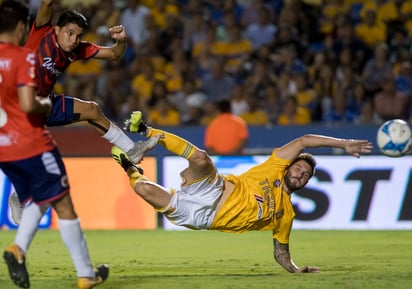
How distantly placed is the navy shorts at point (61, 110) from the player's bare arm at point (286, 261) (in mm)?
2400

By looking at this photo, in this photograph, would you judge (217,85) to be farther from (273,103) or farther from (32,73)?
(32,73)

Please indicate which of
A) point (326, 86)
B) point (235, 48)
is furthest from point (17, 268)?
point (235, 48)

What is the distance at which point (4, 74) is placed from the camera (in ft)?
24.9

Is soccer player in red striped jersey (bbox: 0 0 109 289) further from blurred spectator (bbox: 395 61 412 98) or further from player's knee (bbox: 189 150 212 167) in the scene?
blurred spectator (bbox: 395 61 412 98)

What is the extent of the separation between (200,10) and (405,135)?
9427 millimetres

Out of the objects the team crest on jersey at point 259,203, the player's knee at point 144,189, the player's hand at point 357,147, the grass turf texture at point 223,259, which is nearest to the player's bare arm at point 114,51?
the player's knee at point 144,189

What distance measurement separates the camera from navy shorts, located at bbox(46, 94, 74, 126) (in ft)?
32.6

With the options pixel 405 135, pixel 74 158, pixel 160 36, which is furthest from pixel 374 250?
pixel 160 36

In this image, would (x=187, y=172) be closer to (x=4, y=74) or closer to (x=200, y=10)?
(x=4, y=74)

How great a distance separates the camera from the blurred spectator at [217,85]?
59.0ft

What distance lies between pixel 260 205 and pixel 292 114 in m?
7.28

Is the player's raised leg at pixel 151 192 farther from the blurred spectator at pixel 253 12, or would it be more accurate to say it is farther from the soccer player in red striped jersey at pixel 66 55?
the blurred spectator at pixel 253 12

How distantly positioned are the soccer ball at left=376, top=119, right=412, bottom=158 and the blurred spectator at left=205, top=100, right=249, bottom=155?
531cm

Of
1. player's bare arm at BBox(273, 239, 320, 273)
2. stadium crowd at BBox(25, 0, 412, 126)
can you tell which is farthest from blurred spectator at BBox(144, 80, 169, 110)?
player's bare arm at BBox(273, 239, 320, 273)
